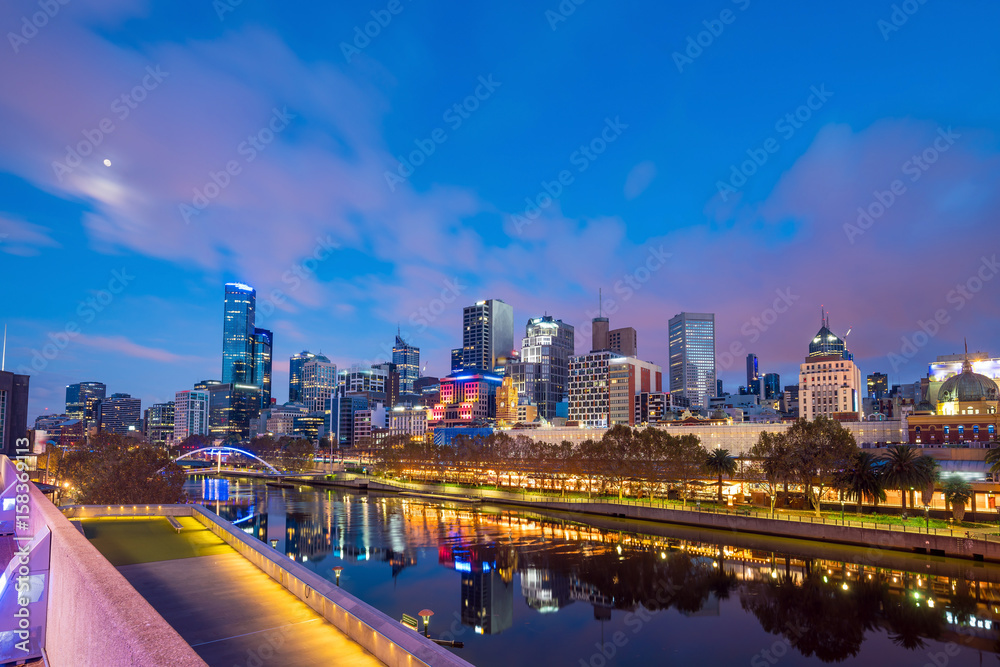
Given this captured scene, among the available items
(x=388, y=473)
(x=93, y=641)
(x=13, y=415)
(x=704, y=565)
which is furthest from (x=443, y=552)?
(x=13, y=415)

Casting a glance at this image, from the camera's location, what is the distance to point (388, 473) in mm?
139875

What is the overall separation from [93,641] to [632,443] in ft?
274

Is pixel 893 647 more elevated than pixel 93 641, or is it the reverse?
pixel 93 641

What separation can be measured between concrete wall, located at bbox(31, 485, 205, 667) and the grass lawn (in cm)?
1151

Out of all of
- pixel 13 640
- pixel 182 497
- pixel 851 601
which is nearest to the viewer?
pixel 13 640

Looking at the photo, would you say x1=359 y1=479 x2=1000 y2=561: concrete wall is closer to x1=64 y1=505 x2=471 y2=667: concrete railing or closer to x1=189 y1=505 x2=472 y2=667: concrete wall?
x1=64 y1=505 x2=471 y2=667: concrete railing

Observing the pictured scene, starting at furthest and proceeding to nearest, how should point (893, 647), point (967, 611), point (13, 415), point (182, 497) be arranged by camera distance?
point (13, 415) → point (182, 497) → point (967, 611) → point (893, 647)

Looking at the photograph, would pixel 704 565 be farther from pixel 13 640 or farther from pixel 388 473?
pixel 388 473

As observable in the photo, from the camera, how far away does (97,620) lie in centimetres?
788

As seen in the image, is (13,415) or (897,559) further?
(13,415)

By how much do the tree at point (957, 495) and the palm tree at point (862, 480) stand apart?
552 cm

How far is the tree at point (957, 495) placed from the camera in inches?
2240

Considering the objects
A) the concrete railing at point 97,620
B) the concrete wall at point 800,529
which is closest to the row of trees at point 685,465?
the concrete wall at point 800,529

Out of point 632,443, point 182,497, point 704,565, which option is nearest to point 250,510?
point 182,497
